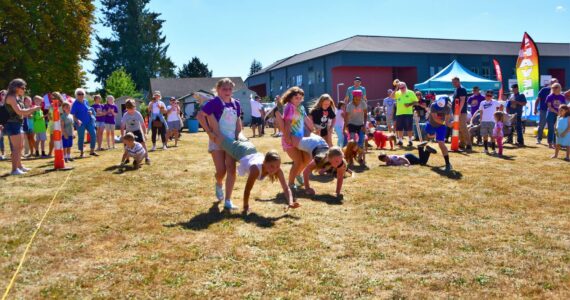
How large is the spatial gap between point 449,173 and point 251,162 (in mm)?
5263

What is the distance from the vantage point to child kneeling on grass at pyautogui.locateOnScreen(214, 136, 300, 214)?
5719 mm

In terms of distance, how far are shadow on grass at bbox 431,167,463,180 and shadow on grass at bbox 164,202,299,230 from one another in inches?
174

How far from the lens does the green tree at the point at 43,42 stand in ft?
102

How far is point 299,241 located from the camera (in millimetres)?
4770

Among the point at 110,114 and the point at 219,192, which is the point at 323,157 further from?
the point at 110,114

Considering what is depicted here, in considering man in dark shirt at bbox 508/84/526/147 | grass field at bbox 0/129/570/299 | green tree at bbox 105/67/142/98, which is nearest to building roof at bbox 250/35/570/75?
green tree at bbox 105/67/142/98

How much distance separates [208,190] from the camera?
783 cm

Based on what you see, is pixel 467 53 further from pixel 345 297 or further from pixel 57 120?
pixel 345 297

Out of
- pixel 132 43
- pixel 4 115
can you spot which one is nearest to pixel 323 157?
pixel 4 115

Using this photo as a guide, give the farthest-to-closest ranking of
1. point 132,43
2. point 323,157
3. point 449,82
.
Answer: point 132,43 → point 449,82 → point 323,157

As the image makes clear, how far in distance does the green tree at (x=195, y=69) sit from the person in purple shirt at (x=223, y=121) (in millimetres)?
71746

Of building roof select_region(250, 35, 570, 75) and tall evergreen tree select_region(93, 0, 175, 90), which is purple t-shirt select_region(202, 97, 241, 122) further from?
tall evergreen tree select_region(93, 0, 175, 90)

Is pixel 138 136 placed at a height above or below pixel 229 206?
above

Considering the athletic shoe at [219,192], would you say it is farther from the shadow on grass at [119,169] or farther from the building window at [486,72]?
the building window at [486,72]
